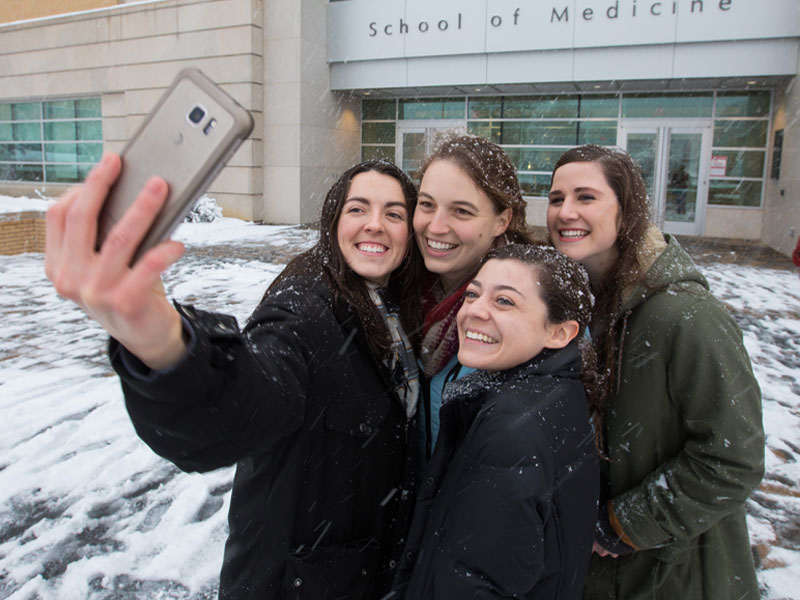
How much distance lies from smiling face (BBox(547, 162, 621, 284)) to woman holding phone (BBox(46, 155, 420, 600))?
52cm

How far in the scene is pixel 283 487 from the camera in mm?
1559

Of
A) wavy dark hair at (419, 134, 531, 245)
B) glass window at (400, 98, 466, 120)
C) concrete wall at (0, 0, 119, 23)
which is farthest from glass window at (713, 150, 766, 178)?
concrete wall at (0, 0, 119, 23)

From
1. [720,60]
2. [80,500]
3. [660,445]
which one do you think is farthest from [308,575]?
[720,60]

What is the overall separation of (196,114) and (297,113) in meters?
15.8

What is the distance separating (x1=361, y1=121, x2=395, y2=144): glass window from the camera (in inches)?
730

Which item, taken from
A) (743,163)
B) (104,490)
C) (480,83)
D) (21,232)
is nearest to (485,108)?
(480,83)

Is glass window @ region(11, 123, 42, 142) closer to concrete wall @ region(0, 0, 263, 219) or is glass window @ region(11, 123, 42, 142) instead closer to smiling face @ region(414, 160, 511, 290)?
concrete wall @ region(0, 0, 263, 219)

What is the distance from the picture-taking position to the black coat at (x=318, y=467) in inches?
58.9

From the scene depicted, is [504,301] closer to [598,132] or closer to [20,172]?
[598,132]

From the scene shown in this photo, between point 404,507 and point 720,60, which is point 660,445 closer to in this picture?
point 404,507

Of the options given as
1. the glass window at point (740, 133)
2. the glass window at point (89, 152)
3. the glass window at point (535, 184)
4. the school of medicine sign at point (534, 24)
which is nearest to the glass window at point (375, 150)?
the school of medicine sign at point (534, 24)

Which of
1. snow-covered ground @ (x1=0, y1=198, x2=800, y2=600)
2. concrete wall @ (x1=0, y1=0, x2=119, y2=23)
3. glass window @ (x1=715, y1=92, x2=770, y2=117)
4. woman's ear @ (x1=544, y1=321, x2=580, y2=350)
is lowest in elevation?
snow-covered ground @ (x1=0, y1=198, x2=800, y2=600)

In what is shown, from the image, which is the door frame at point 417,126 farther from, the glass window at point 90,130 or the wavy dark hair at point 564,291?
the wavy dark hair at point 564,291

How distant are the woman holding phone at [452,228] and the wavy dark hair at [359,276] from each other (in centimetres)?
5
